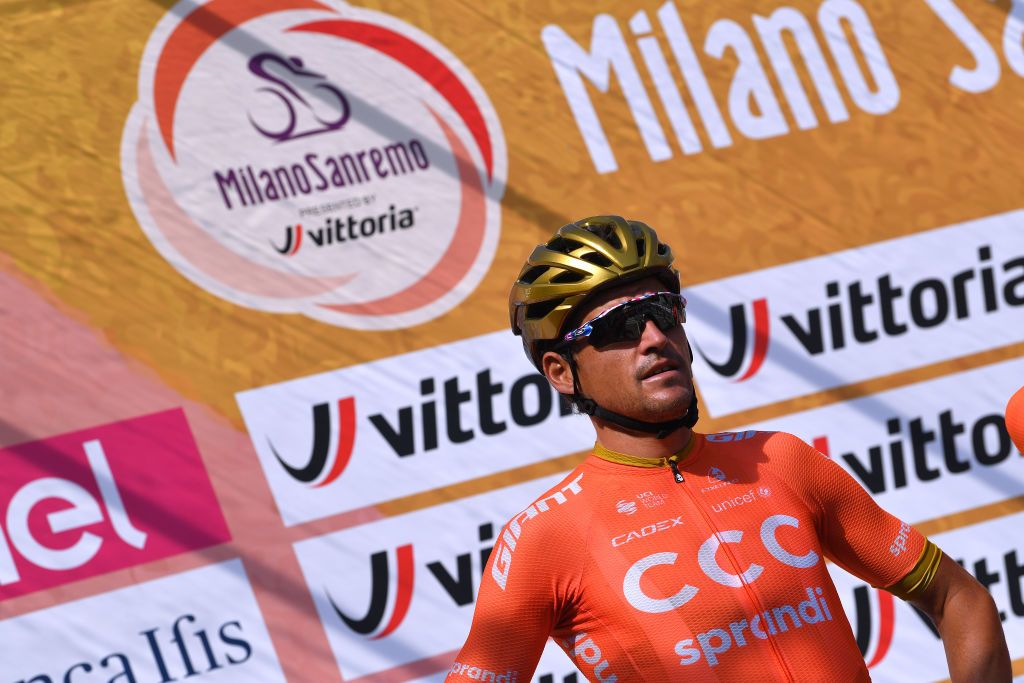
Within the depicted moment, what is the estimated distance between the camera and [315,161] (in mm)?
3529

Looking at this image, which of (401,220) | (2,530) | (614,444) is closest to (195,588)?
(2,530)

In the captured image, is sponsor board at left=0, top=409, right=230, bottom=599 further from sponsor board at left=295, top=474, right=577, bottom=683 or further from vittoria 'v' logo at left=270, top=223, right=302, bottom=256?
vittoria 'v' logo at left=270, top=223, right=302, bottom=256

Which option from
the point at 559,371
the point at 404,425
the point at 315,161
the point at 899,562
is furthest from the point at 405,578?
the point at 899,562

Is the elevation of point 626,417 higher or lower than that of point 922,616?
higher

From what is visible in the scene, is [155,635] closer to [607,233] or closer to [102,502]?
[102,502]

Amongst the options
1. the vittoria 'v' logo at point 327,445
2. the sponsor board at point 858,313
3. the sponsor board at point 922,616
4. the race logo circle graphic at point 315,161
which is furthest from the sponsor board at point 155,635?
the sponsor board at point 922,616

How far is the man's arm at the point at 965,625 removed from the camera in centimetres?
185

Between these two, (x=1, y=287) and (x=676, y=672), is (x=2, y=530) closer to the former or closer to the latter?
(x=1, y=287)

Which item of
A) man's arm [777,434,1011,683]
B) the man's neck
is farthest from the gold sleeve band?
the man's neck

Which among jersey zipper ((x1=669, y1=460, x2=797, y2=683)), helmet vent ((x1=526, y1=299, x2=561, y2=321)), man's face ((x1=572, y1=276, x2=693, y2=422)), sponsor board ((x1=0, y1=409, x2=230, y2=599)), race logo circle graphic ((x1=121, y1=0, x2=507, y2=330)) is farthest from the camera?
race logo circle graphic ((x1=121, y1=0, x2=507, y2=330))

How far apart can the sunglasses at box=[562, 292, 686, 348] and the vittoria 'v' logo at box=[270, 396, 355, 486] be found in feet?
5.52

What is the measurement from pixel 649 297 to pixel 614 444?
0.26 metres

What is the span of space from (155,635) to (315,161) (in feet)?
4.81

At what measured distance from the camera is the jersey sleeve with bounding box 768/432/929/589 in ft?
6.33
